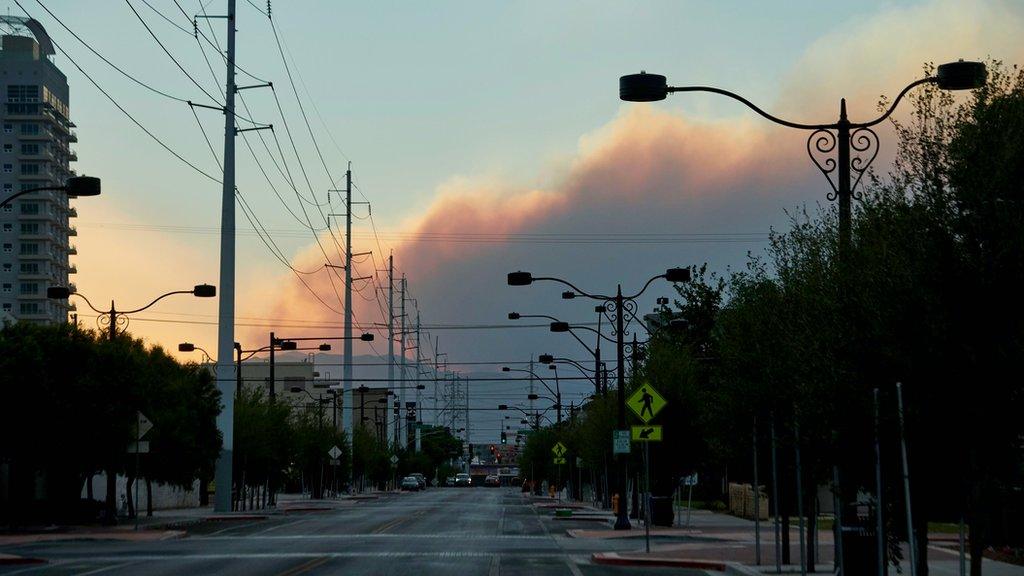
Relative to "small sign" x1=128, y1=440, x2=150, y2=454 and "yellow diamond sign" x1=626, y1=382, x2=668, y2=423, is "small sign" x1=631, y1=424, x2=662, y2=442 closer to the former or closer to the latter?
"yellow diamond sign" x1=626, y1=382, x2=668, y2=423

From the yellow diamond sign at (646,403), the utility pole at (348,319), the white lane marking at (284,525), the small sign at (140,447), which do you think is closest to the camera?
the yellow diamond sign at (646,403)

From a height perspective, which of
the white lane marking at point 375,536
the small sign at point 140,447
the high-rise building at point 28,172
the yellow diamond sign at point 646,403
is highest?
the high-rise building at point 28,172

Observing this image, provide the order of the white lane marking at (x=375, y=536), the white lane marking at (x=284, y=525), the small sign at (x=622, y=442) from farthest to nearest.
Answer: the white lane marking at (x=284, y=525) < the small sign at (x=622, y=442) < the white lane marking at (x=375, y=536)

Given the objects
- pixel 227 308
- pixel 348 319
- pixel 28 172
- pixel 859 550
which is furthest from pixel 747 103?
pixel 28 172

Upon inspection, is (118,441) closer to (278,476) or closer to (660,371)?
Answer: (660,371)

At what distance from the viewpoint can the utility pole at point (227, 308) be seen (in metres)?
67.7

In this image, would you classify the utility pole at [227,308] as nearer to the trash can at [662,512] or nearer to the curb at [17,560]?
the trash can at [662,512]

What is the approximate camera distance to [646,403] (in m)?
33.9

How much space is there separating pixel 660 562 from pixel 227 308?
42044 millimetres

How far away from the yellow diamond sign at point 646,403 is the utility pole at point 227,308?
37258 millimetres

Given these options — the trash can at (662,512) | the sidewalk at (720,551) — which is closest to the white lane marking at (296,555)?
the sidewalk at (720,551)

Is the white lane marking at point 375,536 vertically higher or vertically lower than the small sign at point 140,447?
lower

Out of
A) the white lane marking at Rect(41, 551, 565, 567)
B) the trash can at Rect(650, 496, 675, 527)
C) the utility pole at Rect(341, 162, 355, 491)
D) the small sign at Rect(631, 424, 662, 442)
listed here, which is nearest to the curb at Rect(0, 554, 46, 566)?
the white lane marking at Rect(41, 551, 565, 567)

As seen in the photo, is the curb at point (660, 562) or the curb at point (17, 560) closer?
the curb at point (660, 562)
